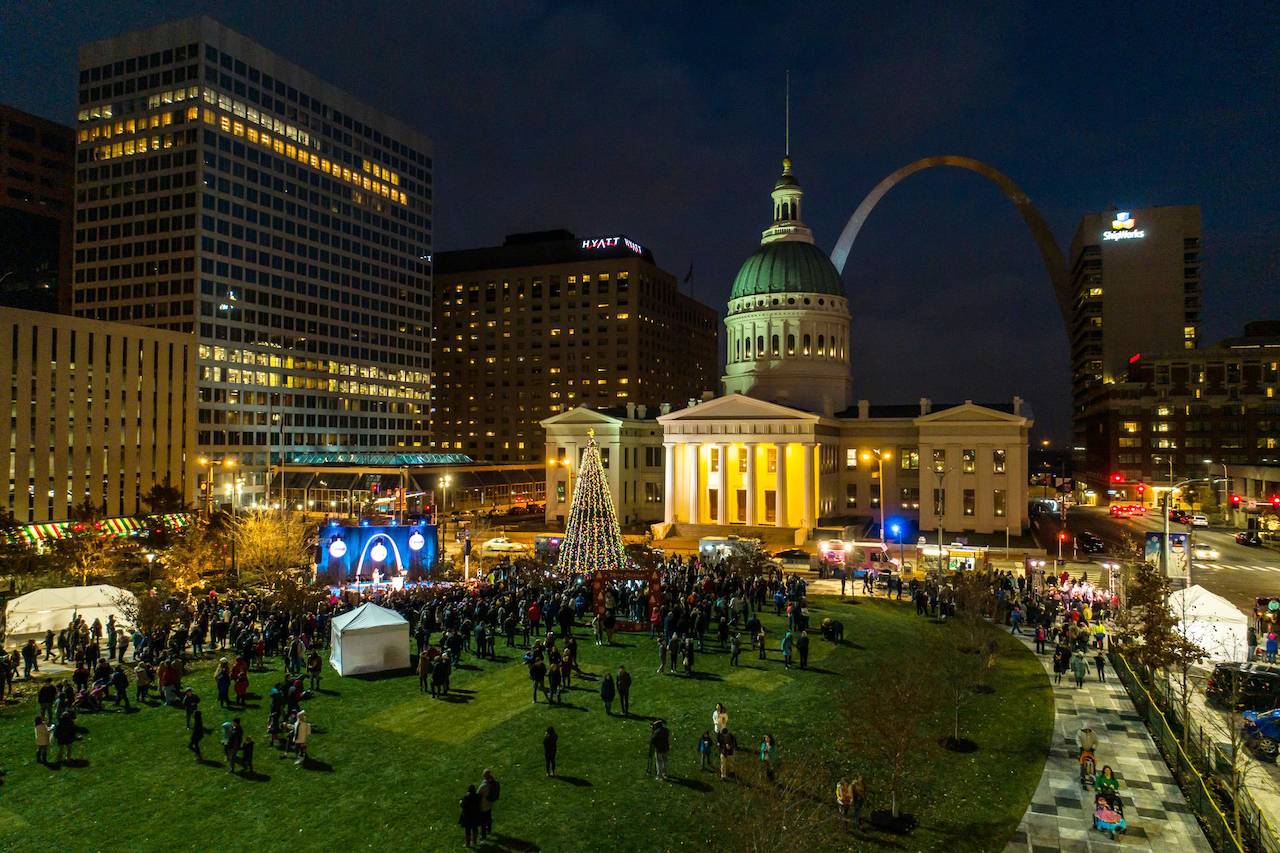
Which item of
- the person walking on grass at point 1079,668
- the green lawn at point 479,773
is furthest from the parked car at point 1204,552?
the green lawn at point 479,773

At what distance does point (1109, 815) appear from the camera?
1809 cm

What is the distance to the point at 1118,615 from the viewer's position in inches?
1268

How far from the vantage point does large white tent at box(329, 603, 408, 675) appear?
27.7m

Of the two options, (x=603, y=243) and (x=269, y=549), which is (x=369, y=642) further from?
(x=603, y=243)

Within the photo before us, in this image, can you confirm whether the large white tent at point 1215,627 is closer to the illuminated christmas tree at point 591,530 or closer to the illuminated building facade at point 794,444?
the illuminated christmas tree at point 591,530

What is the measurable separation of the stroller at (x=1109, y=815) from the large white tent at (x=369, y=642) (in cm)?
2115

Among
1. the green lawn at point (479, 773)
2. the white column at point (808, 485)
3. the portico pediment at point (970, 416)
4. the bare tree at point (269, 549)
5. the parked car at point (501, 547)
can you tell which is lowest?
the green lawn at point (479, 773)

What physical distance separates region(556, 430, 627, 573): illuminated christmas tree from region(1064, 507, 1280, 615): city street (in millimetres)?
31138

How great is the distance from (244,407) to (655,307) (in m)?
89.6

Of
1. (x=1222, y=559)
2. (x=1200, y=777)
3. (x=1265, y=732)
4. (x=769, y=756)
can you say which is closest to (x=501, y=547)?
(x=769, y=756)

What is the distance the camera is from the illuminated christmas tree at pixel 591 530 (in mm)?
42875

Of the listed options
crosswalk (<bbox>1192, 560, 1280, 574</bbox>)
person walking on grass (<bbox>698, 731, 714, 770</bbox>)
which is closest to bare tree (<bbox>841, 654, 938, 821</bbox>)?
person walking on grass (<bbox>698, 731, 714, 770</bbox>)

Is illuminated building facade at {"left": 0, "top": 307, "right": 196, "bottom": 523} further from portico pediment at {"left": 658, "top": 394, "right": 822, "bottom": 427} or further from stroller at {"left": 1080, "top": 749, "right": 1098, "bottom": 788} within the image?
stroller at {"left": 1080, "top": 749, "right": 1098, "bottom": 788}

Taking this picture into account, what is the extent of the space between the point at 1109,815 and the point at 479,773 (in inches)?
573
